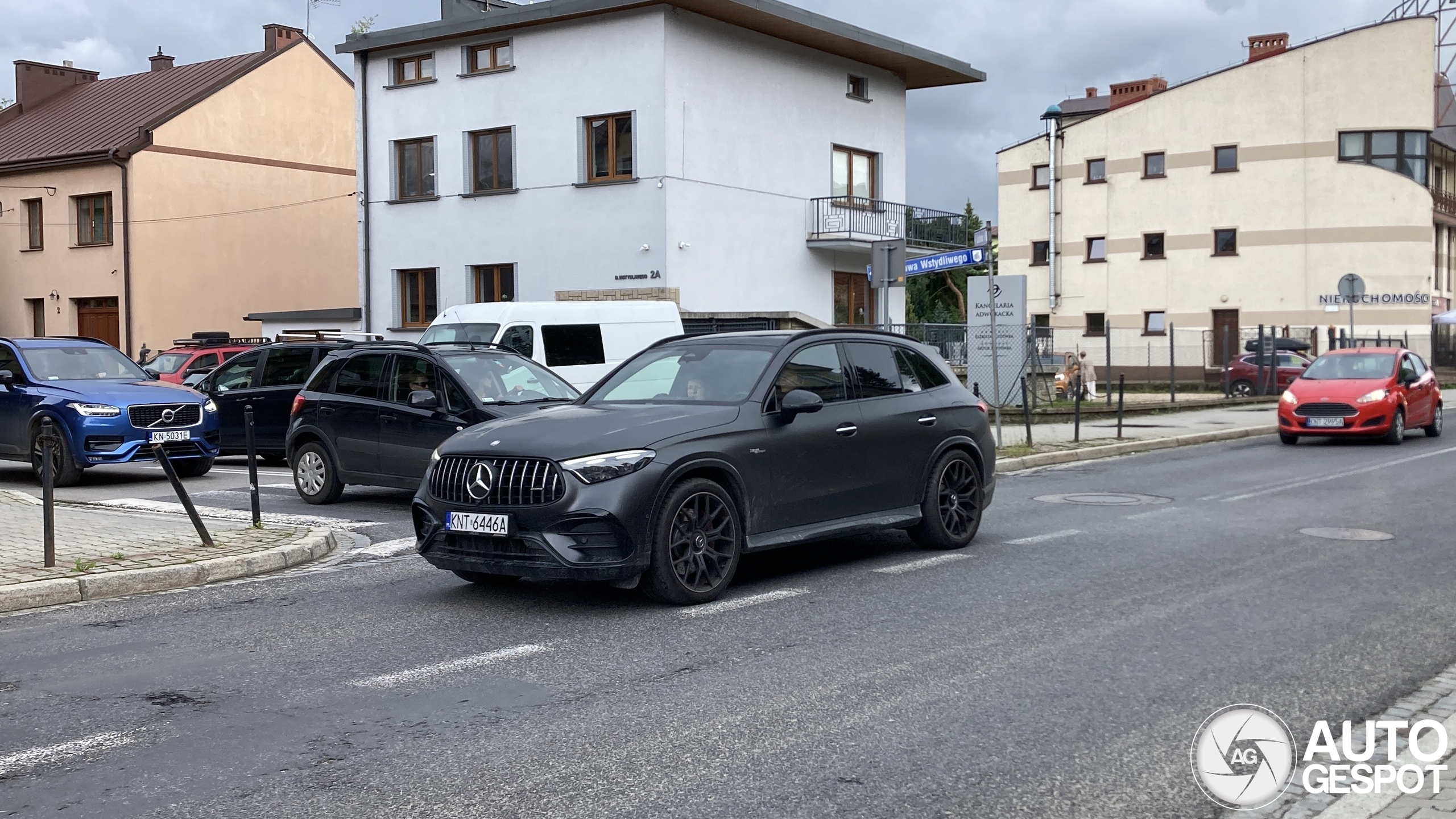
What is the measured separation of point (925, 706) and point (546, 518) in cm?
270

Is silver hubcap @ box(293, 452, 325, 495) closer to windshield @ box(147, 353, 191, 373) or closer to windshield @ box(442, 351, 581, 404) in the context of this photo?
windshield @ box(442, 351, 581, 404)

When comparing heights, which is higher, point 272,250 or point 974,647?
point 272,250

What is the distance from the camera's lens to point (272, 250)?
139ft

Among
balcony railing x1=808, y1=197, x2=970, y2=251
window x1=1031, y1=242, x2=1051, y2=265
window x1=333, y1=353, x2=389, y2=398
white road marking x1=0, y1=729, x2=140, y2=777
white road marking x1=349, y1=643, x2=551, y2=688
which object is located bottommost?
white road marking x1=0, y1=729, x2=140, y2=777

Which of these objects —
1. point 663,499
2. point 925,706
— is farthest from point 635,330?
point 925,706

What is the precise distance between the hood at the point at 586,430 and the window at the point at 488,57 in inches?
1008

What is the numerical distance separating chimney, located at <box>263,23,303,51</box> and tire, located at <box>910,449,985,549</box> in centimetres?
3994

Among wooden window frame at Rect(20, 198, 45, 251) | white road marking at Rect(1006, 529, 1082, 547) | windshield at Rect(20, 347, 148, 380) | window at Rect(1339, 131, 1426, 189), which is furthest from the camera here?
window at Rect(1339, 131, 1426, 189)

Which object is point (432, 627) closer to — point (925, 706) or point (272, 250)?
A: point (925, 706)

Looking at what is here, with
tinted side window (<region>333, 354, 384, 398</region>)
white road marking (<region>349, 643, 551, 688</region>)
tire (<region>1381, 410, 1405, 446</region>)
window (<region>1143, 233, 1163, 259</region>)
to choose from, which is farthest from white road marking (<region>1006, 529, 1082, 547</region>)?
window (<region>1143, 233, 1163, 259</region>)

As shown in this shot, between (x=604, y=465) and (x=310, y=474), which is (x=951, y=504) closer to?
(x=604, y=465)

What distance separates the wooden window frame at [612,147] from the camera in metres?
30.3

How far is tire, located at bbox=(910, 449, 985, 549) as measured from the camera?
9789 mm

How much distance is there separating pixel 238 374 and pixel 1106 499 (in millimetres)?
11643
